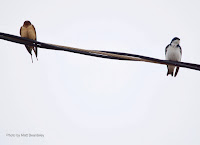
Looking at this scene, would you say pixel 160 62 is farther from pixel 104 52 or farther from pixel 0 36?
pixel 0 36

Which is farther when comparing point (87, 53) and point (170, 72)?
point (170, 72)

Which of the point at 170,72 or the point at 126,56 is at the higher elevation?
the point at 126,56

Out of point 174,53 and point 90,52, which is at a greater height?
point 90,52

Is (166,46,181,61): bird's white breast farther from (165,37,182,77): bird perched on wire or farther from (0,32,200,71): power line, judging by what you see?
(0,32,200,71): power line

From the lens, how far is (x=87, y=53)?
3.05 m

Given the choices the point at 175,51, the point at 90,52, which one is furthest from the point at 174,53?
the point at 90,52

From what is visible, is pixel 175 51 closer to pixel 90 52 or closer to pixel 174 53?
pixel 174 53

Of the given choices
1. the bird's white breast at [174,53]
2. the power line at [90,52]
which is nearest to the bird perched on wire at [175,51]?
the bird's white breast at [174,53]

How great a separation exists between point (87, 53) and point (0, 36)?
782 millimetres

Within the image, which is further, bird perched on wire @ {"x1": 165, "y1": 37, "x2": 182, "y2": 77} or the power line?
bird perched on wire @ {"x1": 165, "y1": 37, "x2": 182, "y2": 77}

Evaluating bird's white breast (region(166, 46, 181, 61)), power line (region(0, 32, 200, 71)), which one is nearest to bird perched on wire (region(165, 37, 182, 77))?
bird's white breast (region(166, 46, 181, 61))

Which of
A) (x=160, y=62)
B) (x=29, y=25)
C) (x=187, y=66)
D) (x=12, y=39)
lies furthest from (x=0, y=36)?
(x=29, y=25)

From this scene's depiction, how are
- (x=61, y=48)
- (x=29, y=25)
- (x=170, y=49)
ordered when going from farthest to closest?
1. (x=170, y=49)
2. (x=29, y=25)
3. (x=61, y=48)

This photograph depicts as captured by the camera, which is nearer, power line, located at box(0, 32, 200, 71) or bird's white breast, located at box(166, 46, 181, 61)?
power line, located at box(0, 32, 200, 71)
